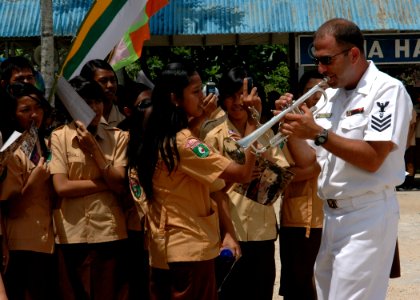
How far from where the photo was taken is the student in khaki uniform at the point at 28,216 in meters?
4.39

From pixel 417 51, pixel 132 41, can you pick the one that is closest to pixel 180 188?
pixel 132 41

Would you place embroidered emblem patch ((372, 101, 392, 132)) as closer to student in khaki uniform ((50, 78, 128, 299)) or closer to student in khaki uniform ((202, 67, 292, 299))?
student in khaki uniform ((202, 67, 292, 299))

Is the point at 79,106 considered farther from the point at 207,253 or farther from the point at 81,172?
the point at 207,253

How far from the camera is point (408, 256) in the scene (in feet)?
26.0

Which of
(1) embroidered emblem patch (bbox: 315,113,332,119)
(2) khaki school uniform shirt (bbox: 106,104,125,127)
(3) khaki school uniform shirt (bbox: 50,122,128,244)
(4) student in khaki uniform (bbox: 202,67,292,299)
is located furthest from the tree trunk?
(1) embroidered emblem patch (bbox: 315,113,332,119)

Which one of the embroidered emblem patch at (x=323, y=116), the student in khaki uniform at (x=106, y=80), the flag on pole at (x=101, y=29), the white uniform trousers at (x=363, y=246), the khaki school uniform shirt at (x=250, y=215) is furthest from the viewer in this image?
the flag on pole at (x=101, y=29)

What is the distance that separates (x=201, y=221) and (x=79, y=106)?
99 centimetres

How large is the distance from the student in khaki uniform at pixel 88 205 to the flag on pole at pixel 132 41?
6.41 ft

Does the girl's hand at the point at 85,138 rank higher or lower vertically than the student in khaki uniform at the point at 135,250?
higher

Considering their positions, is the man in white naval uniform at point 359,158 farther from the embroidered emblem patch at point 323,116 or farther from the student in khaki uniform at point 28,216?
the student in khaki uniform at point 28,216

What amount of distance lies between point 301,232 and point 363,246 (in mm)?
1473

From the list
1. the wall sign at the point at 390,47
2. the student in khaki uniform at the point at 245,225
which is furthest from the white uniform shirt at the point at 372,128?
the wall sign at the point at 390,47

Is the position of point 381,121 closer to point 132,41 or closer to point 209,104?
point 209,104

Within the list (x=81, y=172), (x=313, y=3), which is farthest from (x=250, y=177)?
(x=313, y=3)
